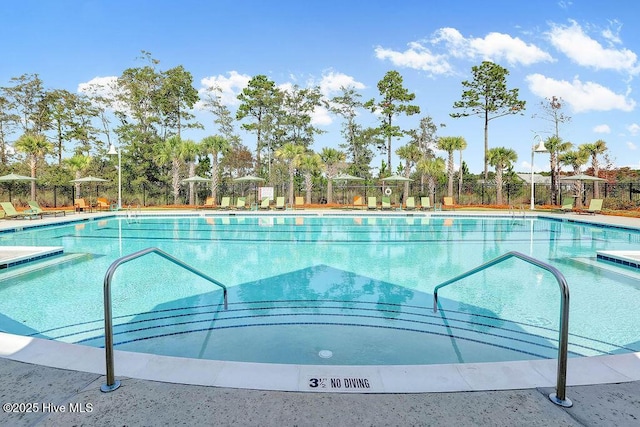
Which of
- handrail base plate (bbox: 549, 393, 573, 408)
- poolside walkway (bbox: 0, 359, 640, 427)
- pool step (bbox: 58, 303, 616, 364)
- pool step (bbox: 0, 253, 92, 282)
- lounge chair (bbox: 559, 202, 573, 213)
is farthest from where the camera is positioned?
lounge chair (bbox: 559, 202, 573, 213)

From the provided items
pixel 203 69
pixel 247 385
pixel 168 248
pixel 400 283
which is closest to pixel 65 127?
pixel 203 69

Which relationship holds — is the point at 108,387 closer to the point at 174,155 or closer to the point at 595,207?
the point at 595,207

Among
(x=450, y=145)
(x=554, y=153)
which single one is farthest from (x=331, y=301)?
(x=554, y=153)

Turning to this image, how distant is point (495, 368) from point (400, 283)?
417 cm

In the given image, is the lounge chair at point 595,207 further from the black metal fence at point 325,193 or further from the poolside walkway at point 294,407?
the poolside walkway at point 294,407

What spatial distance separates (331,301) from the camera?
595 centimetres

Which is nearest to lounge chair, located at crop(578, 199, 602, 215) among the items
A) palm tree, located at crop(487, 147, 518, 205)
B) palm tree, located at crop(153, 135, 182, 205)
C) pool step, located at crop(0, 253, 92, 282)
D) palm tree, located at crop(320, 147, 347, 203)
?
palm tree, located at crop(487, 147, 518, 205)

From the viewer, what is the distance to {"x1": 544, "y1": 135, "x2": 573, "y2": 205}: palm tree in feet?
86.4

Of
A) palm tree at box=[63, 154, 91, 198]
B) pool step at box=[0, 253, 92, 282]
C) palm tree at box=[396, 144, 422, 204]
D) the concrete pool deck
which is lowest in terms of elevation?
pool step at box=[0, 253, 92, 282]

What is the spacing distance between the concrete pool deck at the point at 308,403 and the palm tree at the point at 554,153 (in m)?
27.9

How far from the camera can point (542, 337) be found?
443cm

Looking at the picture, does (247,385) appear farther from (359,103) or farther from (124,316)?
(359,103)

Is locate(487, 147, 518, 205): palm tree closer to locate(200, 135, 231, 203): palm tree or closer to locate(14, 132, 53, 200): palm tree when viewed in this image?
locate(200, 135, 231, 203): palm tree

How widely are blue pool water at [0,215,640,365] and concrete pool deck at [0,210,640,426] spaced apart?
1.31 meters
